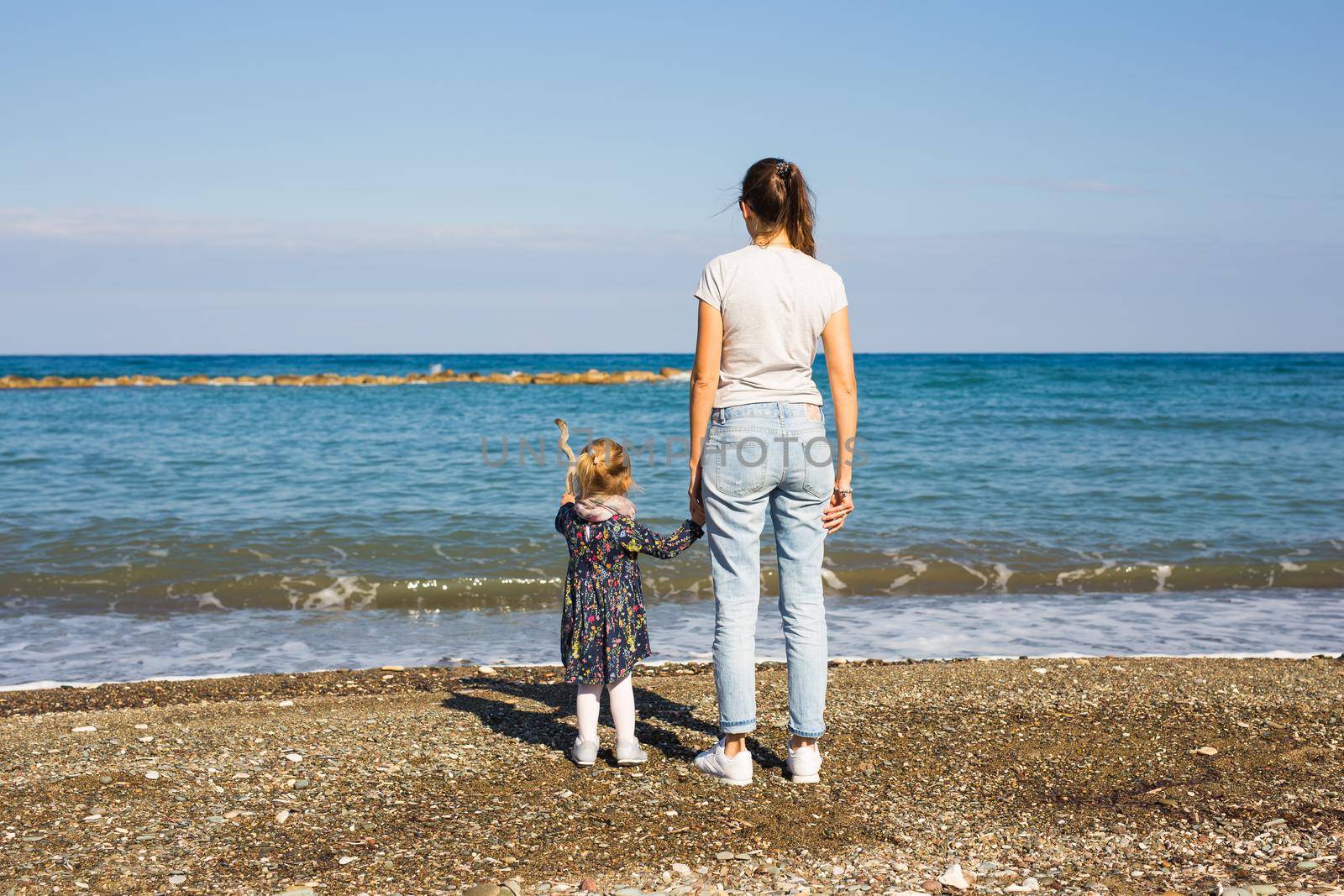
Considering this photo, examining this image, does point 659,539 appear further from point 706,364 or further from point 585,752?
point 585,752

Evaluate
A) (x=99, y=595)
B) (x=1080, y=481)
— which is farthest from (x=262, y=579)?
(x=1080, y=481)

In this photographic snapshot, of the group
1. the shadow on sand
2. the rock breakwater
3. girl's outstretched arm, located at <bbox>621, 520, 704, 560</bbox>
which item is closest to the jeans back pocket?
girl's outstretched arm, located at <bbox>621, 520, 704, 560</bbox>

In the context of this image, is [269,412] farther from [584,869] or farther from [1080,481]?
[584,869]

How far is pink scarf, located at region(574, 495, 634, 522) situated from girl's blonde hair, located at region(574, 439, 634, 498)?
0.02 meters

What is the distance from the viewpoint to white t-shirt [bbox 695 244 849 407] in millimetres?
3400

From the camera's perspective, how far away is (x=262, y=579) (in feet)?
28.6

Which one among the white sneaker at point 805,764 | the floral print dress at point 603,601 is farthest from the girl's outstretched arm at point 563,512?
the white sneaker at point 805,764

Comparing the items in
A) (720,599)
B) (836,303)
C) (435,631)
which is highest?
(836,303)

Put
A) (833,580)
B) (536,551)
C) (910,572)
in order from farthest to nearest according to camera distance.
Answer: (536,551) < (910,572) < (833,580)

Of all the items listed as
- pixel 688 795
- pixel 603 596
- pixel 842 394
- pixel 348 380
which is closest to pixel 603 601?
pixel 603 596

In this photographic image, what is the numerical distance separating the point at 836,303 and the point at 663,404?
27.4 metres

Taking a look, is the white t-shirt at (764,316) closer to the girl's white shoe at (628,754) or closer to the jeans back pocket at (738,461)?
the jeans back pocket at (738,461)

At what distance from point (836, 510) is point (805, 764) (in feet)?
3.09

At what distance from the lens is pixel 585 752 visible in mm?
3977
